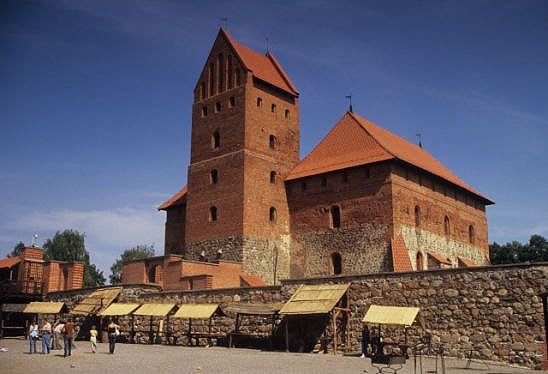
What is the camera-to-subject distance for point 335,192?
33.3 meters

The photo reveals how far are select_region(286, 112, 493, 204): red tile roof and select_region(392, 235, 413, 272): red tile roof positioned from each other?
4.14 metres

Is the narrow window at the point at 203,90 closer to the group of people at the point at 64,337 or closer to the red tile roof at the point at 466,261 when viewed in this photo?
the red tile roof at the point at 466,261

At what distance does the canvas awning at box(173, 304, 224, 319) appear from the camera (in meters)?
22.7

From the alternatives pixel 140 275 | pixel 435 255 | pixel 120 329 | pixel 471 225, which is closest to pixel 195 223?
pixel 140 275

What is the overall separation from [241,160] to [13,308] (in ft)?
44.0

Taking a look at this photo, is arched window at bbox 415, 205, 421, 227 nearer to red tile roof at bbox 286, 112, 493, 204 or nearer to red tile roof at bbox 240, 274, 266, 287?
red tile roof at bbox 286, 112, 493, 204

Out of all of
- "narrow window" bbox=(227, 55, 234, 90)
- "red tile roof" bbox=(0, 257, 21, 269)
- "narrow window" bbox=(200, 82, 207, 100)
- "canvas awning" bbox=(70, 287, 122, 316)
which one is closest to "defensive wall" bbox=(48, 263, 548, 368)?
"canvas awning" bbox=(70, 287, 122, 316)

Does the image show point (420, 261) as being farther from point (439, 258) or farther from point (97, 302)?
point (97, 302)

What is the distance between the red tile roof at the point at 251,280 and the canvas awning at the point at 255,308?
877 cm

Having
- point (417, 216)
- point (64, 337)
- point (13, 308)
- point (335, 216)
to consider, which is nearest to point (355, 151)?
point (335, 216)

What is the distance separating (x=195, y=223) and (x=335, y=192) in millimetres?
8252

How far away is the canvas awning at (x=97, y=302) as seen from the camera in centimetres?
2622

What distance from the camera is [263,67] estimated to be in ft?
124

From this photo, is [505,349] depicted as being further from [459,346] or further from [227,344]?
[227,344]
